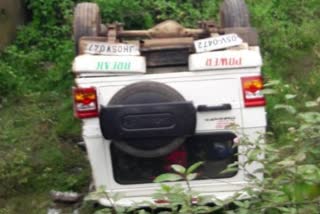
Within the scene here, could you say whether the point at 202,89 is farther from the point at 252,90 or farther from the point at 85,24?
the point at 85,24

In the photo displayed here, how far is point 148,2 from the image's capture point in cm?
958

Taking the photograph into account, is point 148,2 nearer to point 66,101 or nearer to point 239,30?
point 66,101

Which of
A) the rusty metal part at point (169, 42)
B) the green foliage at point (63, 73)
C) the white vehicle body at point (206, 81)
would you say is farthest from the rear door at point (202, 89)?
the green foliage at point (63, 73)

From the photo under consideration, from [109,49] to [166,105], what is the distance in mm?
677

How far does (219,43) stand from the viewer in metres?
5.70

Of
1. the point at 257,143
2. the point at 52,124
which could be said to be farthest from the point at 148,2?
the point at 257,143

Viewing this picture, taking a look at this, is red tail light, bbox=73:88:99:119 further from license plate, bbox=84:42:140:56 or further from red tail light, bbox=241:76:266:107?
red tail light, bbox=241:76:266:107

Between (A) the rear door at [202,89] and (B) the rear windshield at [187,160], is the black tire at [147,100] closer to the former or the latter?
(A) the rear door at [202,89]

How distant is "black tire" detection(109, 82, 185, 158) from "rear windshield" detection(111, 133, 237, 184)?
0.27 meters

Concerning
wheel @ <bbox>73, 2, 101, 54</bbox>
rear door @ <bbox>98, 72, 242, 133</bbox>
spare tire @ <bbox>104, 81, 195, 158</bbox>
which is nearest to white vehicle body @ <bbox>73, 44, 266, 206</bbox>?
rear door @ <bbox>98, 72, 242, 133</bbox>

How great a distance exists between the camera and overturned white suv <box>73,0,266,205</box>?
5.38m

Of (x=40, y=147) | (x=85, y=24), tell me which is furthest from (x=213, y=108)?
(x=40, y=147)

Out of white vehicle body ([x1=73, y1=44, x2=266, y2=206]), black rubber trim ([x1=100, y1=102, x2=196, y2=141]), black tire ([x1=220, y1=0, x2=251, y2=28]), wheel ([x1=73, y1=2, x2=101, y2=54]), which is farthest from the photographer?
black tire ([x1=220, y1=0, x2=251, y2=28])

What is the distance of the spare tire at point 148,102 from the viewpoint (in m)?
5.41
